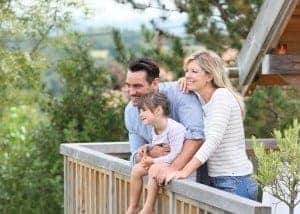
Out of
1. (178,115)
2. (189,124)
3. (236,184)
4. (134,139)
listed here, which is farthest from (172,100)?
(236,184)

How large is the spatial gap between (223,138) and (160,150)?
37cm

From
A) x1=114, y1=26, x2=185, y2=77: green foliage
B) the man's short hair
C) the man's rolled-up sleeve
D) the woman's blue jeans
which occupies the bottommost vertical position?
the woman's blue jeans

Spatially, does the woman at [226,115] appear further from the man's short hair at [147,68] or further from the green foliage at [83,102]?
the green foliage at [83,102]

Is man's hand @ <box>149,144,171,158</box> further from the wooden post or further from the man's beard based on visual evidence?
the wooden post

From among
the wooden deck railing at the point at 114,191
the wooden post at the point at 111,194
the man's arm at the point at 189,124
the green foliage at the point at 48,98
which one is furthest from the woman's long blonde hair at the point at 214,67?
the green foliage at the point at 48,98

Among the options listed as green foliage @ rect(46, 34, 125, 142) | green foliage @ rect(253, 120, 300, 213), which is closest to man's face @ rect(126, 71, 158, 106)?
green foliage @ rect(253, 120, 300, 213)

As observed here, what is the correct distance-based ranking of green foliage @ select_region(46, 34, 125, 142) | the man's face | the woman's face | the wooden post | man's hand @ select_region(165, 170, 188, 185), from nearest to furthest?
1. man's hand @ select_region(165, 170, 188, 185)
2. the woman's face
3. the man's face
4. the wooden post
5. green foliage @ select_region(46, 34, 125, 142)

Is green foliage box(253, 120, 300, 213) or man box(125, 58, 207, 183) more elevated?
man box(125, 58, 207, 183)

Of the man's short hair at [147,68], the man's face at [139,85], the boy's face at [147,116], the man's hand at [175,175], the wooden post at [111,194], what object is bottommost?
the wooden post at [111,194]

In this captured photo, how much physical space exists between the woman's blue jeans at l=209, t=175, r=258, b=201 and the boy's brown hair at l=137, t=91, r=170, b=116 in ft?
1.54

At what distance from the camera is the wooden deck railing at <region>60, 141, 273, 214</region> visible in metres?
5.14

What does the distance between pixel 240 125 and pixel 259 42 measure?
5.51ft

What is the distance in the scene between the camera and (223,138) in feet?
19.6

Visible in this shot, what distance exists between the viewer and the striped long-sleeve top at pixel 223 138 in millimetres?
5789
